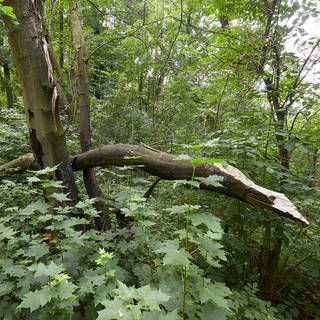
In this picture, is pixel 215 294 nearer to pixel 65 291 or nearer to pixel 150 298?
pixel 150 298

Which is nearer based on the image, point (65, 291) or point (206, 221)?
point (65, 291)

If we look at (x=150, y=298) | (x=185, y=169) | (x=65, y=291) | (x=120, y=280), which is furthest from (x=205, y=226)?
(x=65, y=291)

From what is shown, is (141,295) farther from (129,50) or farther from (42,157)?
(129,50)

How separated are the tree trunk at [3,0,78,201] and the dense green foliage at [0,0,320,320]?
0.27 meters

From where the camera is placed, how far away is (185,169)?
7.20 feet

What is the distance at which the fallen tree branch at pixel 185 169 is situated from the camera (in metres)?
1.64

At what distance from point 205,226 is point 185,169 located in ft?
2.27

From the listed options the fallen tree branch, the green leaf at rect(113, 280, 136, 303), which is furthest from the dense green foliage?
the fallen tree branch

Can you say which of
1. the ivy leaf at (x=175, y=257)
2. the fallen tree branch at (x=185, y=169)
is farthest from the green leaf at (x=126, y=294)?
the fallen tree branch at (x=185, y=169)

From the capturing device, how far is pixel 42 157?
2.75 m

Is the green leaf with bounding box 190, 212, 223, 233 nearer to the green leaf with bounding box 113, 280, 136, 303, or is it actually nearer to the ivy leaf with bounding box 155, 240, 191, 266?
the ivy leaf with bounding box 155, 240, 191, 266

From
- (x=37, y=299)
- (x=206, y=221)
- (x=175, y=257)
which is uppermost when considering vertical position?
(x=206, y=221)

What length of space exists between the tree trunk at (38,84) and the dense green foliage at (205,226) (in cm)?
27

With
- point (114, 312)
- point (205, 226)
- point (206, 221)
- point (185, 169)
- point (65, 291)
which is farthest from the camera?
point (205, 226)
